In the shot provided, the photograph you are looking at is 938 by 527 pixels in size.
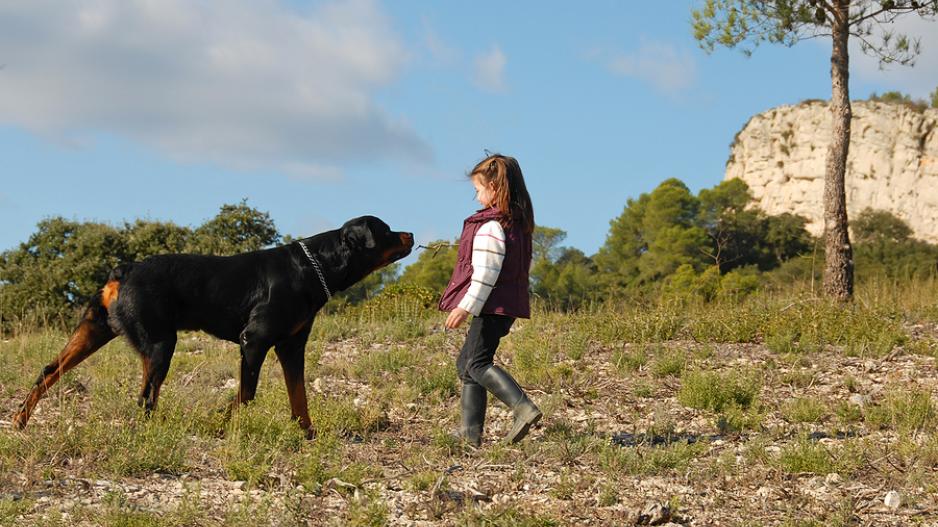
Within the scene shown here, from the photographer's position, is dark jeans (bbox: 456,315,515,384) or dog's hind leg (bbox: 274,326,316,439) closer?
dark jeans (bbox: 456,315,515,384)

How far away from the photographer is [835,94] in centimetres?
1590

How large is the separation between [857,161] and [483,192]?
61.0 metres

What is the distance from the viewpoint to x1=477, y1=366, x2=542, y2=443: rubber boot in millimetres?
5852

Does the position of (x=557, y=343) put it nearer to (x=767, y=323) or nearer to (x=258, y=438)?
(x=767, y=323)

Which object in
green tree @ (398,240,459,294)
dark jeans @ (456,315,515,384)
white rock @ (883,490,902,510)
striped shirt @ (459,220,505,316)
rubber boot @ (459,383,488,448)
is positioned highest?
green tree @ (398,240,459,294)

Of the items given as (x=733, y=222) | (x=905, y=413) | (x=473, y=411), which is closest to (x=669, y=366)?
(x=905, y=413)

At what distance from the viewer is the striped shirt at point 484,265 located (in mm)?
5734

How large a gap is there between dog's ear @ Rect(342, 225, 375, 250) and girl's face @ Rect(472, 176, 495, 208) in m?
0.93

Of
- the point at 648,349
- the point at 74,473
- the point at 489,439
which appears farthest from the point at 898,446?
the point at 74,473

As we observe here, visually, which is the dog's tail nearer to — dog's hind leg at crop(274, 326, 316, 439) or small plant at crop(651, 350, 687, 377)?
dog's hind leg at crop(274, 326, 316, 439)

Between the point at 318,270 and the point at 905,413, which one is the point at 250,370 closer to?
the point at 318,270

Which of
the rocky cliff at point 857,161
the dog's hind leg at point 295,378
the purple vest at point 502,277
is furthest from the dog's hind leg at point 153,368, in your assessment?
the rocky cliff at point 857,161

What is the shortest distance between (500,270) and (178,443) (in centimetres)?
218

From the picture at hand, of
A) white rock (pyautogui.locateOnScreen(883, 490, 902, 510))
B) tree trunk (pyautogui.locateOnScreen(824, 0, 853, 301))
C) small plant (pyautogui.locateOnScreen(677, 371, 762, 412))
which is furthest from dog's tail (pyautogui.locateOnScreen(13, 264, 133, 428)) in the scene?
tree trunk (pyautogui.locateOnScreen(824, 0, 853, 301))
